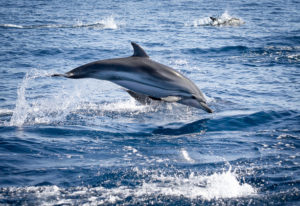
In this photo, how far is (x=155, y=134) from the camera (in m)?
8.23

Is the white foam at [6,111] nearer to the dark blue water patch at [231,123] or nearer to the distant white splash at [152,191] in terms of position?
the dark blue water patch at [231,123]

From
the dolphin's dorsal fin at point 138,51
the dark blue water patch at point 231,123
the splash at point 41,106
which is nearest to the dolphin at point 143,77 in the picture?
the dolphin's dorsal fin at point 138,51

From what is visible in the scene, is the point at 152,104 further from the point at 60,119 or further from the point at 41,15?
the point at 41,15

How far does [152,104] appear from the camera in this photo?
413 inches

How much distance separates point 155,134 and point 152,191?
2790 millimetres

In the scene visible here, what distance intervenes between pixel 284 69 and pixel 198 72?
3.22 m

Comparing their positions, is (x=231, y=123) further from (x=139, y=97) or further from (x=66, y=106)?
(x=66, y=106)

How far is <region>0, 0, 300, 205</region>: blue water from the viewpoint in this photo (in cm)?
559

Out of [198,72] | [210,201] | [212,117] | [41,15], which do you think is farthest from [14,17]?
[210,201]

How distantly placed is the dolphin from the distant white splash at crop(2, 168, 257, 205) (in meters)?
2.40

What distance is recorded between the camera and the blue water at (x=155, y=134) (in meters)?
5.59

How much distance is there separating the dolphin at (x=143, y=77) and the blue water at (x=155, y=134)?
33.0 inches

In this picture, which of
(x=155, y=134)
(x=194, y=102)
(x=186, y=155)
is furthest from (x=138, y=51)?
(x=186, y=155)

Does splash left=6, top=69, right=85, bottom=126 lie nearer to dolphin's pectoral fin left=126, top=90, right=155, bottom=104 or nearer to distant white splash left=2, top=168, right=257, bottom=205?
dolphin's pectoral fin left=126, top=90, right=155, bottom=104
